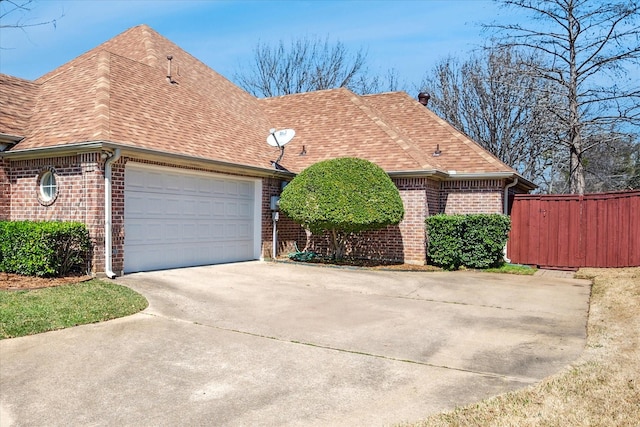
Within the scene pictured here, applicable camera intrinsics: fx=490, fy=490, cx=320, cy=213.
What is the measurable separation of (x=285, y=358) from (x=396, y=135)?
36.1ft

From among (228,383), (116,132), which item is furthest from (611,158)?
(228,383)

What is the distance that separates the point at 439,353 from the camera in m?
5.60

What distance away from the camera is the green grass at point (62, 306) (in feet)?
20.8

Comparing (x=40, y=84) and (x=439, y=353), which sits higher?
(x=40, y=84)

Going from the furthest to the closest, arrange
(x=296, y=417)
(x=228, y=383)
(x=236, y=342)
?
(x=236, y=342) → (x=228, y=383) → (x=296, y=417)

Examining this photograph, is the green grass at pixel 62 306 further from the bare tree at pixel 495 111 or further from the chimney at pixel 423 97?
the bare tree at pixel 495 111

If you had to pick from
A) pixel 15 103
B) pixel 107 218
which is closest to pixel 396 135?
pixel 107 218

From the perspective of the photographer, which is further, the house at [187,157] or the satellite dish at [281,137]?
the satellite dish at [281,137]

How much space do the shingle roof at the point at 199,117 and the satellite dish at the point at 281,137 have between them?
49 cm

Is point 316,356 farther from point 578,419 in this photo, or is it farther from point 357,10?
point 357,10

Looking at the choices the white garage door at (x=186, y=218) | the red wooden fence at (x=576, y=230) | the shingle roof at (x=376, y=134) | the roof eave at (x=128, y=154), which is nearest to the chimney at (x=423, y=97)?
the shingle roof at (x=376, y=134)

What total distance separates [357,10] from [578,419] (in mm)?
13023

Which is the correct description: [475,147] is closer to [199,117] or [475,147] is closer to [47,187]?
[199,117]

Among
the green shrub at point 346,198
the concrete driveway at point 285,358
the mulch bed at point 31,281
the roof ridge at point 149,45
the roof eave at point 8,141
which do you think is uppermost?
the roof ridge at point 149,45
